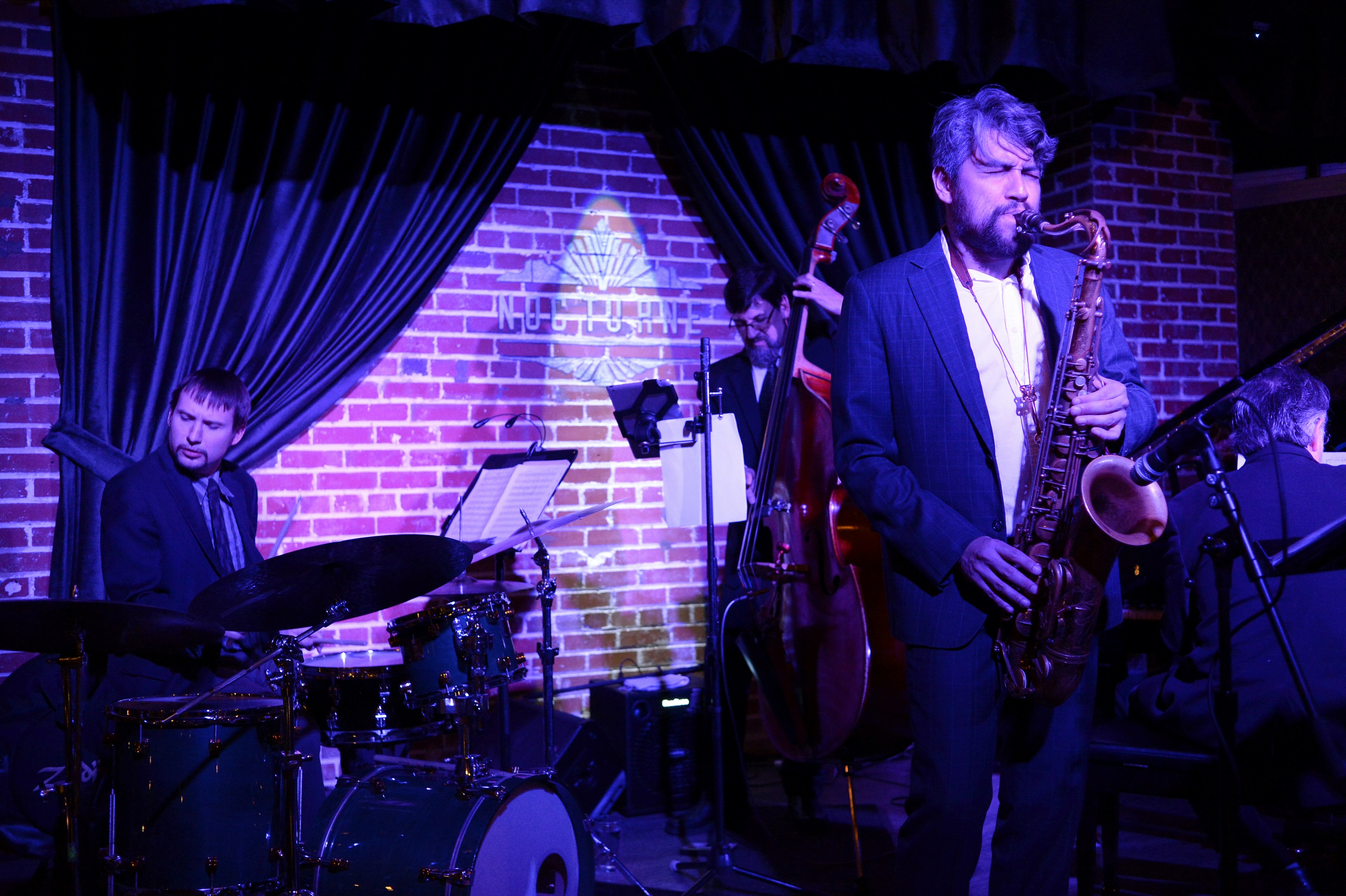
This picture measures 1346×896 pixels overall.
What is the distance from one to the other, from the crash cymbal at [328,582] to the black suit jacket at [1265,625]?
1863 millimetres

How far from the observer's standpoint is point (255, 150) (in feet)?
13.2

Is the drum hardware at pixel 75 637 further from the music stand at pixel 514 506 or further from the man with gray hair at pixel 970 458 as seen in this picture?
the man with gray hair at pixel 970 458

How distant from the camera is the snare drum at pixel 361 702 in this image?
2959 millimetres

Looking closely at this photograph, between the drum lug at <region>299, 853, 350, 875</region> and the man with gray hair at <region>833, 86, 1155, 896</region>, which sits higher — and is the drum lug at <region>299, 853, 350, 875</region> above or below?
below

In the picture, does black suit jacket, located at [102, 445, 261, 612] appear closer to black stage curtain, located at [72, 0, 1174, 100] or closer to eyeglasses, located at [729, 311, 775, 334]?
black stage curtain, located at [72, 0, 1174, 100]

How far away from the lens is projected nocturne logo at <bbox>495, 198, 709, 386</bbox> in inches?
173

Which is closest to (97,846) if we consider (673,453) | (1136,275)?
(673,453)

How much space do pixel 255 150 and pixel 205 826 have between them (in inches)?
96.8

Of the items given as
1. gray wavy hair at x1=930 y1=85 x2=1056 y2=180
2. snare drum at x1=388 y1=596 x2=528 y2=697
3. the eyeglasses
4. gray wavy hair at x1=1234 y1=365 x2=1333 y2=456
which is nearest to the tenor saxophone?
gray wavy hair at x1=930 y1=85 x2=1056 y2=180

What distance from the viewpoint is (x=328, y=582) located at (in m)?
2.59

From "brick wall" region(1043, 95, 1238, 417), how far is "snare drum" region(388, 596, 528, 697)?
312 centimetres

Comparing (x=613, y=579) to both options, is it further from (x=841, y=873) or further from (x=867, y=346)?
(x=867, y=346)

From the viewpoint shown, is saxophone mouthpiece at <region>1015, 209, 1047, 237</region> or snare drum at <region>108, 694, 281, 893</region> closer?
saxophone mouthpiece at <region>1015, 209, 1047, 237</region>

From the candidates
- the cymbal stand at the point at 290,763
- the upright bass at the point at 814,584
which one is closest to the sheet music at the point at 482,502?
the upright bass at the point at 814,584
